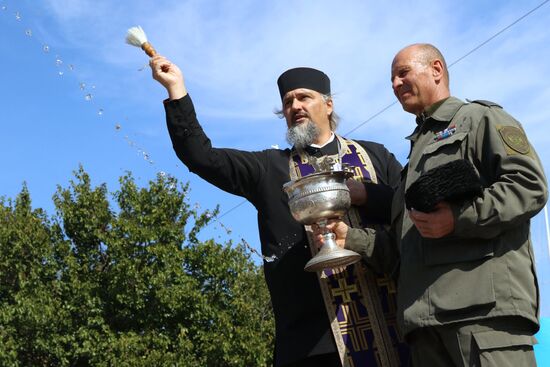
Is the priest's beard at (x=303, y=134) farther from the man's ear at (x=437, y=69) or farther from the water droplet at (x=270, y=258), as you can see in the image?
the man's ear at (x=437, y=69)

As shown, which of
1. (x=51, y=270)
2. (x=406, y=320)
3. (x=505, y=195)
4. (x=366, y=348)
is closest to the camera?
(x=505, y=195)

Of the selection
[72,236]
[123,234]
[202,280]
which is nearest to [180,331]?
[202,280]

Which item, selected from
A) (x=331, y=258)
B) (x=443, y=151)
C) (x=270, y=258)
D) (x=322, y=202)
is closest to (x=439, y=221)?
(x=443, y=151)

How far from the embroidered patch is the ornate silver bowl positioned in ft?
2.98

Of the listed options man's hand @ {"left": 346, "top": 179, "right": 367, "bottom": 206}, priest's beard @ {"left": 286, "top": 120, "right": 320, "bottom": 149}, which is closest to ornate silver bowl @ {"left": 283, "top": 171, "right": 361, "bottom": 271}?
man's hand @ {"left": 346, "top": 179, "right": 367, "bottom": 206}

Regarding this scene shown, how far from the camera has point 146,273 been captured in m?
25.9

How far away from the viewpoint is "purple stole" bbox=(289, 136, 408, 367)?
12.3 ft

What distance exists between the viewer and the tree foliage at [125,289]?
82.1 feet

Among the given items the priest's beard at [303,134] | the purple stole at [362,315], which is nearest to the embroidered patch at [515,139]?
the purple stole at [362,315]

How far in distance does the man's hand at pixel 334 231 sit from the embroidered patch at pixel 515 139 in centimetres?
98

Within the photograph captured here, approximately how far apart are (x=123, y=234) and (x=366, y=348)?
23988mm

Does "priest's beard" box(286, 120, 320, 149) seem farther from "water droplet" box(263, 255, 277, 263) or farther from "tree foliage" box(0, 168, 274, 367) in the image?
"tree foliage" box(0, 168, 274, 367)

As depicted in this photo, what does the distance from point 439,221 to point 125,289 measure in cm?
2432

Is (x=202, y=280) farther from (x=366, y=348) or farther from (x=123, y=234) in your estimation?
(x=366, y=348)
